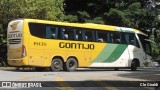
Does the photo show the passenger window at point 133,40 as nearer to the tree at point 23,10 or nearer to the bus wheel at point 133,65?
the bus wheel at point 133,65

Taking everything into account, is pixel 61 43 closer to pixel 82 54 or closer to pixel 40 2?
pixel 82 54

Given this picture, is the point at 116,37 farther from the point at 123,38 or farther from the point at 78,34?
the point at 78,34

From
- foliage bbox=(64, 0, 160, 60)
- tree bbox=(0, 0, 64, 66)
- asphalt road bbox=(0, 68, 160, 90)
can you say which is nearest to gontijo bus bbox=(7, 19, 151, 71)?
asphalt road bbox=(0, 68, 160, 90)

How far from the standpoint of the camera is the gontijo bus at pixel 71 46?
2506 cm

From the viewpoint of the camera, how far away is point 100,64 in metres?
28.7

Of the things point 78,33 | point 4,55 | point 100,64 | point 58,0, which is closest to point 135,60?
point 100,64

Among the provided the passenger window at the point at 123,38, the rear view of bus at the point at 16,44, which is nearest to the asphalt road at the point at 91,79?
the rear view of bus at the point at 16,44

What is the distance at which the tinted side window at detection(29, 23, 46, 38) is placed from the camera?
24944 millimetres

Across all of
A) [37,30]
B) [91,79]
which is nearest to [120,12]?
[37,30]

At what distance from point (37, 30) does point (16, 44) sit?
1.57m

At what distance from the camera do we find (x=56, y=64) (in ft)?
85.9

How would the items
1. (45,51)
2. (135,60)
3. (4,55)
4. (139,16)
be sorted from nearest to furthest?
(45,51), (135,60), (4,55), (139,16)

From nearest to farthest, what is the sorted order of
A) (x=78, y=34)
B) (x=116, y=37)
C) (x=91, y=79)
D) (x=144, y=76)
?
(x=91, y=79) < (x=144, y=76) < (x=78, y=34) < (x=116, y=37)

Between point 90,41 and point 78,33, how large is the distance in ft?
3.89
